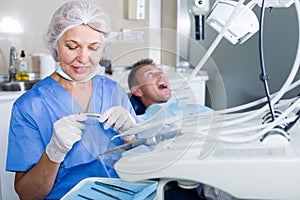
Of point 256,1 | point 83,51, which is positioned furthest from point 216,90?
point 83,51

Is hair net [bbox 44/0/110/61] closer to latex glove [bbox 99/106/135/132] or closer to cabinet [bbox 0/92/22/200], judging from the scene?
latex glove [bbox 99/106/135/132]

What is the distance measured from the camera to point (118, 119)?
998mm

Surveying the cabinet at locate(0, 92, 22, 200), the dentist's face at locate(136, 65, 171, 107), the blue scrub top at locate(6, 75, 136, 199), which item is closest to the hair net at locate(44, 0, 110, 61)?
the blue scrub top at locate(6, 75, 136, 199)

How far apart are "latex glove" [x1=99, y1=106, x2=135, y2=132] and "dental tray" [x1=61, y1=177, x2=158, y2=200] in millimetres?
150

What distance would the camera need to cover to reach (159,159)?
61 centimetres

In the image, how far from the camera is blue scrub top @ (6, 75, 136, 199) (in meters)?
1.07

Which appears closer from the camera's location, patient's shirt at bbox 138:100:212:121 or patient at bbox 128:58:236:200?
patient at bbox 128:58:236:200

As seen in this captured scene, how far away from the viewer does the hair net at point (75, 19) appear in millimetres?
1233

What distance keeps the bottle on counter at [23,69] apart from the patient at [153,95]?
1504mm

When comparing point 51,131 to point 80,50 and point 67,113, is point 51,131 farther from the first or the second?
point 80,50

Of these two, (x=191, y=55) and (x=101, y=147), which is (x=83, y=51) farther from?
(x=191, y=55)

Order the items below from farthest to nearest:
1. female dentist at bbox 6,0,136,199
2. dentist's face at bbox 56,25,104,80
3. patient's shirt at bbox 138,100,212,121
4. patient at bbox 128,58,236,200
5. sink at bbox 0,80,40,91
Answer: sink at bbox 0,80,40,91 < dentist's face at bbox 56,25,104,80 < female dentist at bbox 6,0,136,199 < patient's shirt at bbox 138,100,212,121 < patient at bbox 128,58,236,200

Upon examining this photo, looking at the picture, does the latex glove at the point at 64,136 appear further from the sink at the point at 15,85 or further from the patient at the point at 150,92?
the sink at the point at 15,85

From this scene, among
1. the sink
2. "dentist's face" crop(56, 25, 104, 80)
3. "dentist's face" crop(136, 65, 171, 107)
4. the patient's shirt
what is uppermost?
"dentist's face" crop(56, 25, 104, 80)
